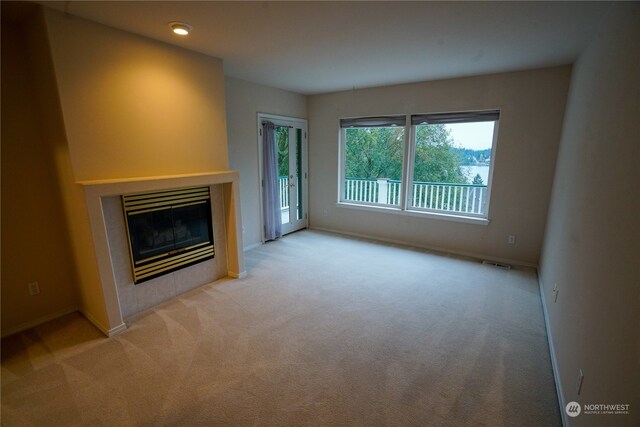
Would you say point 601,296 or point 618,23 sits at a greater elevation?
point 618,23

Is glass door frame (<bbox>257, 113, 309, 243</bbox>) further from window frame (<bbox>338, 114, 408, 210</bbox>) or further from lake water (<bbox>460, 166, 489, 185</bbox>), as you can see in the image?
lake water (<bbox>460, 166, 489, 185</bbox>)

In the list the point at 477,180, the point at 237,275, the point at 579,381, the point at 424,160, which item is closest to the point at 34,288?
the point at 237,275

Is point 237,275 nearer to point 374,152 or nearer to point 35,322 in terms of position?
point 35,322

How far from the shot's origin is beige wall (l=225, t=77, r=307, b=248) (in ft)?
13.0

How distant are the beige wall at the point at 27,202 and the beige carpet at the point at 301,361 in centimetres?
28

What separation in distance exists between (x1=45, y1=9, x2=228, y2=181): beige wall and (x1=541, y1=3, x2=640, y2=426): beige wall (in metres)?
3.16

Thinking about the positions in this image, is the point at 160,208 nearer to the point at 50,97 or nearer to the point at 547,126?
the point at 50,97

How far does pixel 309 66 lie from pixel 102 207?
2540 millimetres

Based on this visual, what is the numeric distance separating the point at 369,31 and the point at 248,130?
235 centimetres

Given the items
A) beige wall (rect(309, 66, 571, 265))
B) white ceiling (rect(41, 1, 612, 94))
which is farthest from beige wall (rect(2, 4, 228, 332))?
beige wall (rect(309, 66, 571, 265))

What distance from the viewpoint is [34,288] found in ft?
8.24

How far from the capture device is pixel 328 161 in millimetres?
5223

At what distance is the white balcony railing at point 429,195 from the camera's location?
14.9 feet

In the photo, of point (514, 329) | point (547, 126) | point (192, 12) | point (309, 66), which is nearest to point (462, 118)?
point (547, 126)
